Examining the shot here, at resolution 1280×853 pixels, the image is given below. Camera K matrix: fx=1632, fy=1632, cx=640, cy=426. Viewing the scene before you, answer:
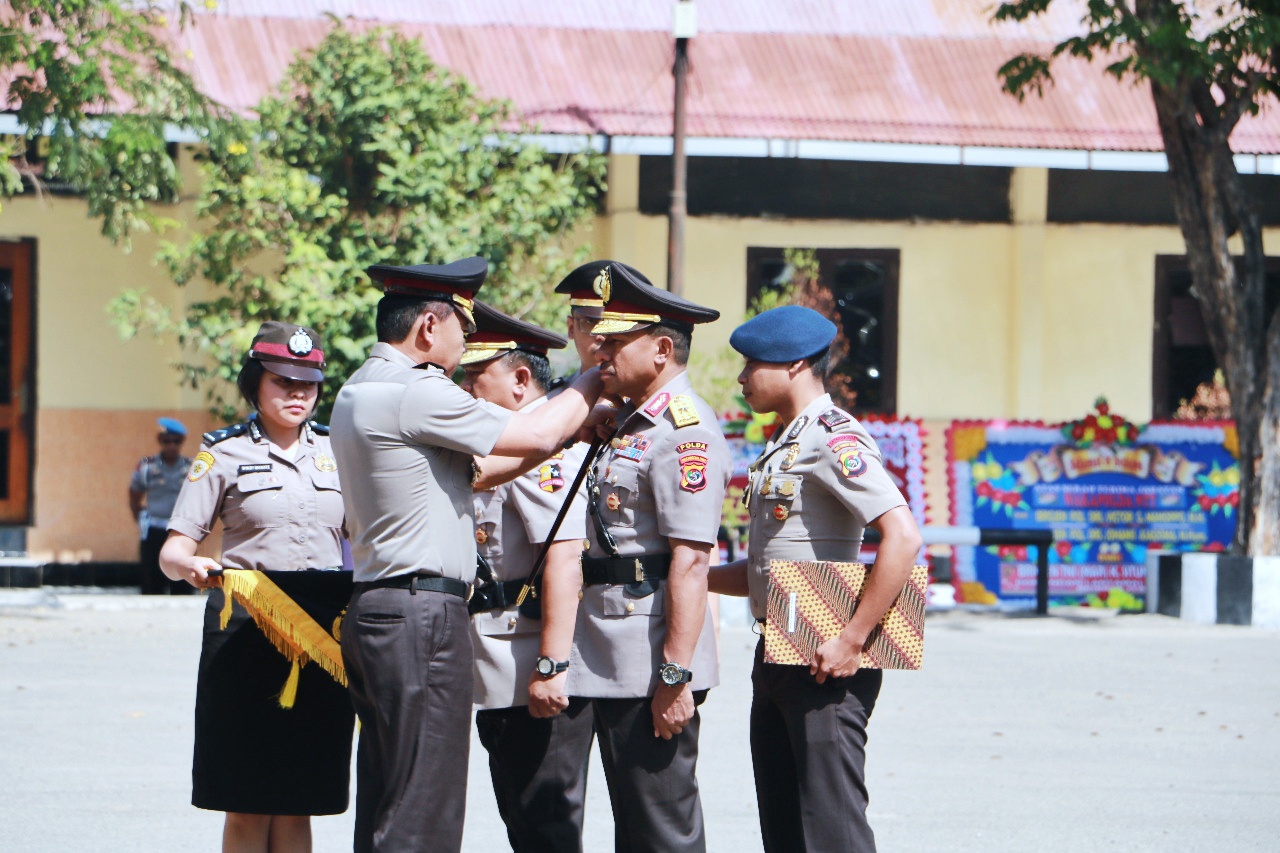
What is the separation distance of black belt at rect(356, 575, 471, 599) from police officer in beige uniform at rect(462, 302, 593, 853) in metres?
0.31

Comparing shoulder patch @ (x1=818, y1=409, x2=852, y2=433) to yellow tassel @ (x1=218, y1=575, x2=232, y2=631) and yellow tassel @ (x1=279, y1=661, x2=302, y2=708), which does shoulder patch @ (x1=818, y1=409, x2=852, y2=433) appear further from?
yellow tassel @ (x1=218, y1=575, x2=232, y2=631)

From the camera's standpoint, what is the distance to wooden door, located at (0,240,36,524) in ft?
48.3

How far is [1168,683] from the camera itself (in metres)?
9.66

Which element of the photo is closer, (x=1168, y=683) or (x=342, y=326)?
(x=1168, y=683)

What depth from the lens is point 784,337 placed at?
4508 mm

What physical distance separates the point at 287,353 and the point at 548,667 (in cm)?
138

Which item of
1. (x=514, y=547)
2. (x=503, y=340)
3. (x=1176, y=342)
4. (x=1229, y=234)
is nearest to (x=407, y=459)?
(x=514, y=547)

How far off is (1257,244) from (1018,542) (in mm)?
3026

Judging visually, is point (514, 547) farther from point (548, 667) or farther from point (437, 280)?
point (437, 280)

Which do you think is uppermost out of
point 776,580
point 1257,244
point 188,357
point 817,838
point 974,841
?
point 1257,244

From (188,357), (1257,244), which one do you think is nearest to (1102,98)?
(1257,244)

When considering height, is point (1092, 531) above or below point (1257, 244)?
below

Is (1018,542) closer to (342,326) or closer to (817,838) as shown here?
(342,326)

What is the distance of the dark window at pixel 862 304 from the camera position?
611 inches
